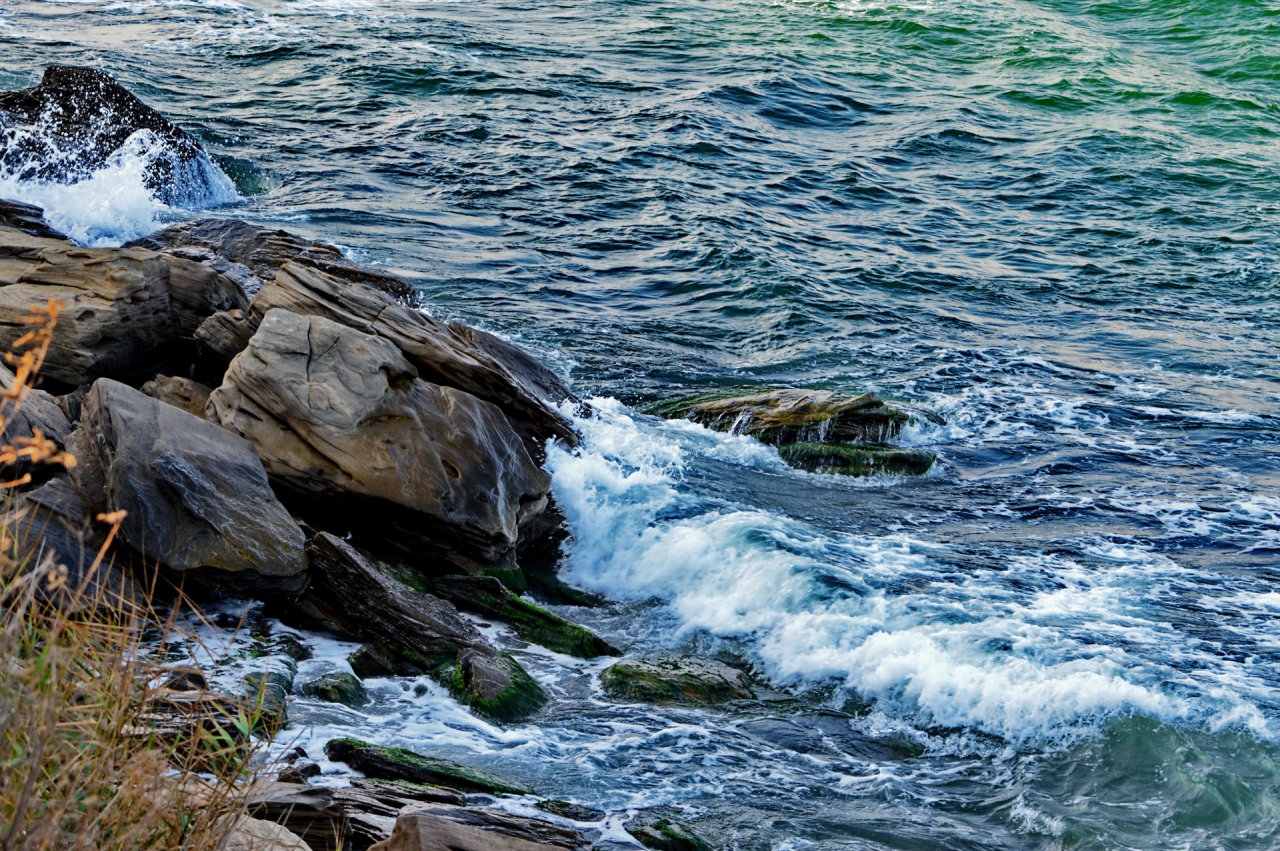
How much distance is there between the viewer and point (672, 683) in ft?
24.4

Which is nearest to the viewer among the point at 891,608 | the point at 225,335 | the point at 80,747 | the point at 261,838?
the point at 80,747

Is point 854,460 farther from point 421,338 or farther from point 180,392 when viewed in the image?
point 180,392

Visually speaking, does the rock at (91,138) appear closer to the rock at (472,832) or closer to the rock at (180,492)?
the rock at (180,492)

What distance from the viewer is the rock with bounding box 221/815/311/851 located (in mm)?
3547

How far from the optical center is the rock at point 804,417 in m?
11.3

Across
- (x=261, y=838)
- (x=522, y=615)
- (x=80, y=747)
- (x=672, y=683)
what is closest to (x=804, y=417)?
(x=522, y=615)

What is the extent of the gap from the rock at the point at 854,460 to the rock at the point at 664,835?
5580mm

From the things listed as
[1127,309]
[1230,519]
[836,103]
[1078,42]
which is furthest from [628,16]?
[1230,519]

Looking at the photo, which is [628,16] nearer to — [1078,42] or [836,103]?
[836,103]

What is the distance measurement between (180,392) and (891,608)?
535cm

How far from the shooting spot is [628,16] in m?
27.7

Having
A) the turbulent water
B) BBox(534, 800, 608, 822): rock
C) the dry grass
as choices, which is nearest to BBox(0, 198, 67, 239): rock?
the turbulent water

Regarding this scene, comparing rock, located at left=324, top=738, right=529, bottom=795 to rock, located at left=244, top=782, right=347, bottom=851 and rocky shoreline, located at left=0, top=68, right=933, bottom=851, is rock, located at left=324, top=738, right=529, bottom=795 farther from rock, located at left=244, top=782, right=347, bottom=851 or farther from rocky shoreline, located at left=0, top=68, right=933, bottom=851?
rock, located at left=244, top=782, right=347, bottom=851

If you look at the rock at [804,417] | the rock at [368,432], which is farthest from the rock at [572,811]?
the rock at [804,417]
